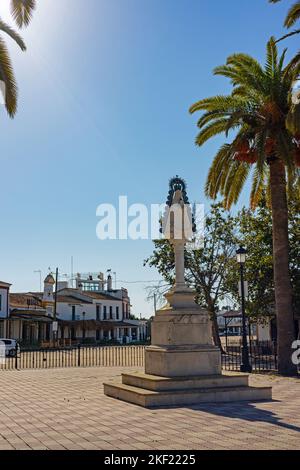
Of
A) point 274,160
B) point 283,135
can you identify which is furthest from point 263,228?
point 283,135

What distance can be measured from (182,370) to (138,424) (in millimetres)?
3310

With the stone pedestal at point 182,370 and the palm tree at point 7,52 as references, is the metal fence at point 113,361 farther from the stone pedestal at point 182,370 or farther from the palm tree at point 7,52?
the palm tree at point 7,52

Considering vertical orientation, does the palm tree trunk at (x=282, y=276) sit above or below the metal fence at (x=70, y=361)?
above

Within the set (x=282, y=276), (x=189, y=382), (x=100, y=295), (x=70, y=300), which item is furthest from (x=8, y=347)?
A: (x=100, y=295)

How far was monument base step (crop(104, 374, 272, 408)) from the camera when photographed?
1068 cm

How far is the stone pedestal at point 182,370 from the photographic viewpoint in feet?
35.9

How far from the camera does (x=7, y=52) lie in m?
13.2

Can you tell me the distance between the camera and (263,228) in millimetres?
26172

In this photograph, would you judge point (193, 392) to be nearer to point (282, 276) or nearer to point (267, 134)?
point (282, 276)

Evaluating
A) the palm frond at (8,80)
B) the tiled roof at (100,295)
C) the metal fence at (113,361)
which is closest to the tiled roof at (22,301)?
the tiled roof at (100,295)

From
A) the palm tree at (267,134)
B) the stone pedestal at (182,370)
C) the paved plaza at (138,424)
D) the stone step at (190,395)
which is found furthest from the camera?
the palm tree at (267,134)

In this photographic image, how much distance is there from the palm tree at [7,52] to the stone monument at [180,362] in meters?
4.83

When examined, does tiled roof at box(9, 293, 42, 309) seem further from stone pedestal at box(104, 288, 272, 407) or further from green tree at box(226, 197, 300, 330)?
stone pedestal at box(104, 288, 272, 407)

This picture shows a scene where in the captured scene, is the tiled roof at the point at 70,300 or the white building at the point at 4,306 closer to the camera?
the white building at the point at 4,306
